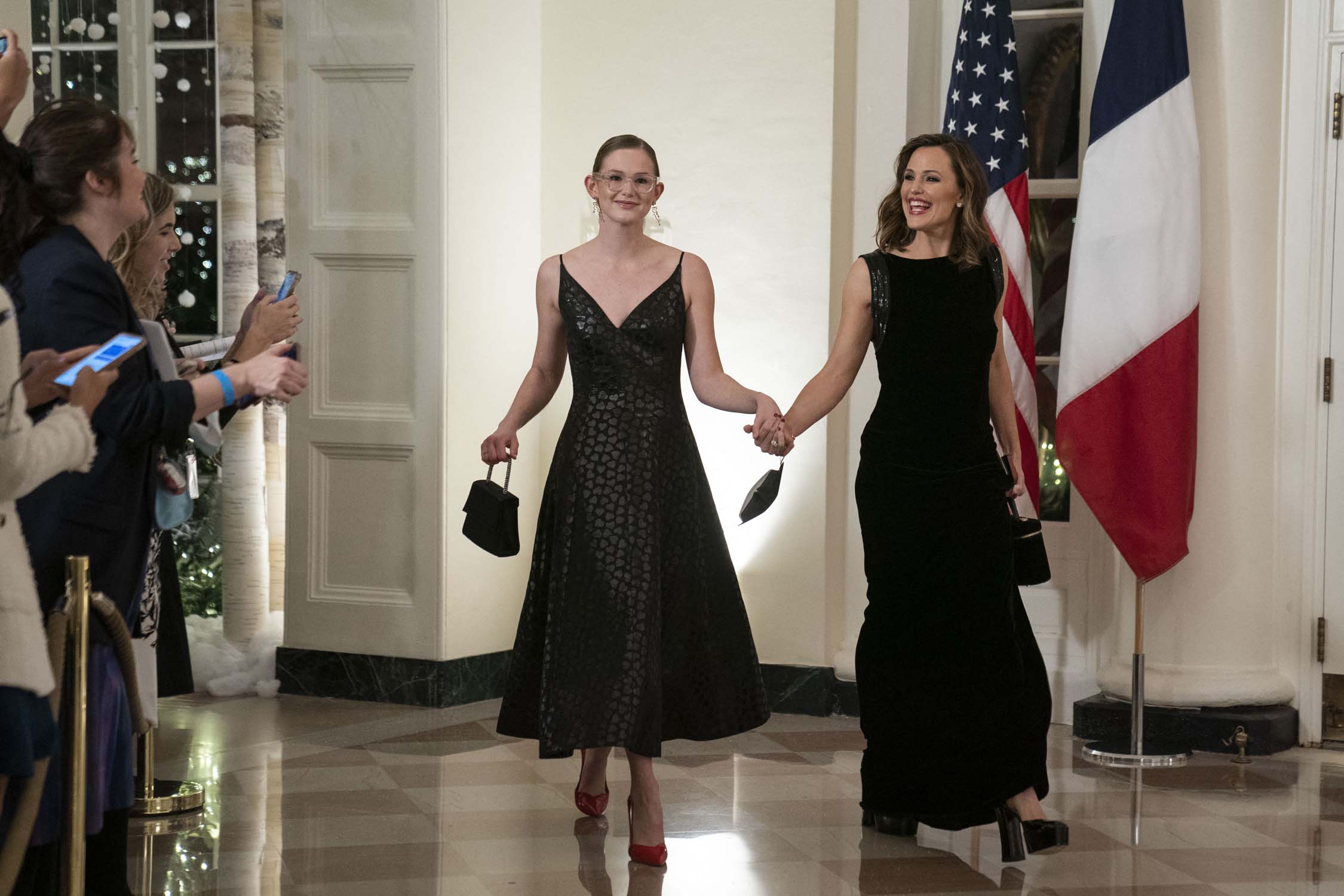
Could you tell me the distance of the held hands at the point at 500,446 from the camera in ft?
12.2

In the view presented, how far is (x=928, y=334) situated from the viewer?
12.1 feet

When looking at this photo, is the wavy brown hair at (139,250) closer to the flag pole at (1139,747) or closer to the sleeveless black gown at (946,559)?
the sleeveless black gown at (946,559)

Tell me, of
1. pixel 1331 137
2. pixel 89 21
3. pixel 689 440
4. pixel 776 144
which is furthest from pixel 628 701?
pixel 89 21

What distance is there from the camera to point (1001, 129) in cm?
521

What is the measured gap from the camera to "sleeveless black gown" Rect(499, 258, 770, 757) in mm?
3570

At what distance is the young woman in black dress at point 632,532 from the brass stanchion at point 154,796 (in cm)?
97

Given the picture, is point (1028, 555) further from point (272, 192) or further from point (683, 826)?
point (272, 192)

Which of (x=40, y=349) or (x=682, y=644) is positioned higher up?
(x=40, y=349)

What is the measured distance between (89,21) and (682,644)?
4.74m

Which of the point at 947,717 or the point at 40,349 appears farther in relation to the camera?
the point at 947,717

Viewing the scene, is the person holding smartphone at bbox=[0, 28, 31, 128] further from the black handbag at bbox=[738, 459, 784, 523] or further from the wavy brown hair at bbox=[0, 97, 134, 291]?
the black handbag at bbox=[738, 459, 784, 523]

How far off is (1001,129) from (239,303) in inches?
131

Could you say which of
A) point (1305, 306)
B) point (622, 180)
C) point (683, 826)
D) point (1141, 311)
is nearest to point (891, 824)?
point (683, 826)

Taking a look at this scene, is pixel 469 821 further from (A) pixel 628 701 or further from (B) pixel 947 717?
(B) pixel 947 717
